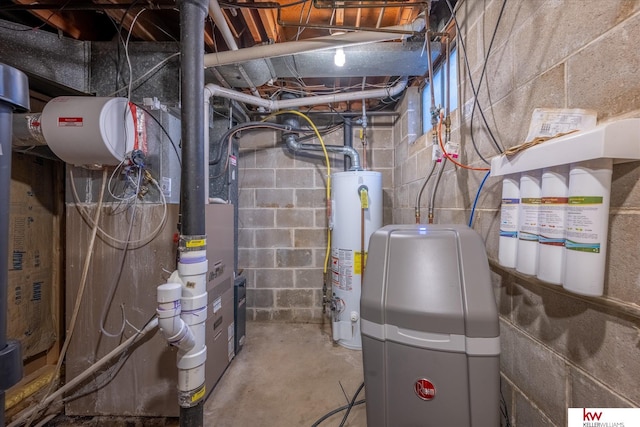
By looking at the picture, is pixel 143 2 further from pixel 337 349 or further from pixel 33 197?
pixel 337 349

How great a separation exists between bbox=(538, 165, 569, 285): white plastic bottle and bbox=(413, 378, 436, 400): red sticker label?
456mm

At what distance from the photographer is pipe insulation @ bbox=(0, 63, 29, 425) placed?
519mm

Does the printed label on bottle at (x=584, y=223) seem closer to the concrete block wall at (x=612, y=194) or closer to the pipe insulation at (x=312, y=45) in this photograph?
the concrete block wall at (x=612, y=194)

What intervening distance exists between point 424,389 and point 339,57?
1765 millimetres

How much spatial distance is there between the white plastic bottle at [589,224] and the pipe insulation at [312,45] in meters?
1.22

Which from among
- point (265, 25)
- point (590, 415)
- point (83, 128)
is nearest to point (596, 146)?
point (590, 415)

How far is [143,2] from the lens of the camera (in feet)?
4.35

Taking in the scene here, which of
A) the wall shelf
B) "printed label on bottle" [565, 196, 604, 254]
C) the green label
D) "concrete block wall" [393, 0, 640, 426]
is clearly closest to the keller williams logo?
"concrete block wall" [393, 0, 640, 426]

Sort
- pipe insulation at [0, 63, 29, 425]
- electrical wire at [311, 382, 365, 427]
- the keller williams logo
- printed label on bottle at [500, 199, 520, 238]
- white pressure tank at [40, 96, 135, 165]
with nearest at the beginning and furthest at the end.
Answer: pipe insulation at [0, 63, 29, 425] → the keller williams logo → printed label on bottle at [500, 199, 520, 238] → white pressure tank at [40, 96, 135, 165] → electrical wire at [311, 382, 365, 427]

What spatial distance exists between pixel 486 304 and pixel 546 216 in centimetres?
30

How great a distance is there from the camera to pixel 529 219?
783 mm

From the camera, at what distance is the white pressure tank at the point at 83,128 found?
1.26 metres

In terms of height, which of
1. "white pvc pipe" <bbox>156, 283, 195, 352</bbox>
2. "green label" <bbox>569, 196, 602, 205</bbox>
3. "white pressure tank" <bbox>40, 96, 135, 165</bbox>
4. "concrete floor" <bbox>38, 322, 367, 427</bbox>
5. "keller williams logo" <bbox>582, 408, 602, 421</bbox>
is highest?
"white pressure tank" <bbox>40, 96, 135, 165</bbox>

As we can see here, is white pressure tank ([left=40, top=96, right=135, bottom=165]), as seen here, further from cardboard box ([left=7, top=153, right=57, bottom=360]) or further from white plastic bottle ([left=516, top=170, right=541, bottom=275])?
white plastic bottle ([left=516, top=170, right=541, bottom=275])
